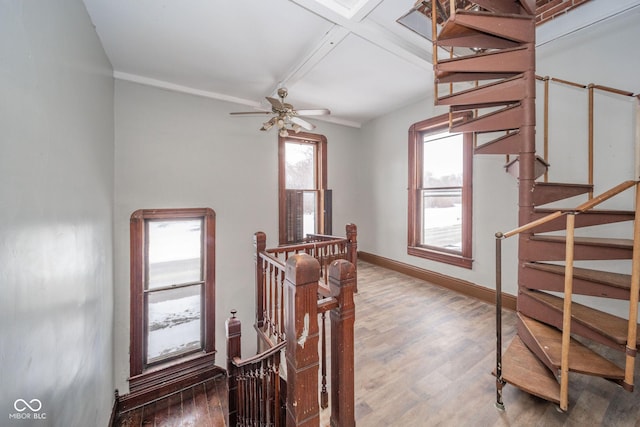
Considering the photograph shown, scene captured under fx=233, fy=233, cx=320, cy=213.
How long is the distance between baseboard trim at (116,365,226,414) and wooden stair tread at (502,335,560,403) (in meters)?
3.76

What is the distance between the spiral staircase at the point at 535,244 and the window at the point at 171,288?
3.64m

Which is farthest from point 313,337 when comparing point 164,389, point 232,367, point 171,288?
point 164,389

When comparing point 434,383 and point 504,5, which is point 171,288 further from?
point 504,5

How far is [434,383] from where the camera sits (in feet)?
5.79

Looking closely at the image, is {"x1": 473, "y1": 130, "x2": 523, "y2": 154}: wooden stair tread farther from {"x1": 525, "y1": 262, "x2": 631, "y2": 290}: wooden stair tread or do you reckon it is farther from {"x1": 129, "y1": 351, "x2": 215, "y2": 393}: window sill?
{"x1": 129, "y1": 351, "x2": 215, "y2": 393}: window sill

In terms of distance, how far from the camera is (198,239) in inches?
147

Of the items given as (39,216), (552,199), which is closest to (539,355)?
(552,199)

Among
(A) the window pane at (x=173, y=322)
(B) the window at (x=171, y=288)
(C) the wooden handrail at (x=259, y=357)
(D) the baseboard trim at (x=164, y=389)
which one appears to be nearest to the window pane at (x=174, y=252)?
(B) the window at (x=171, y=288)

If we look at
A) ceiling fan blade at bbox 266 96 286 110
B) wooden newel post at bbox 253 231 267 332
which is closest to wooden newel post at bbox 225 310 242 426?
wooden newel post at bbox 253 231 267 332

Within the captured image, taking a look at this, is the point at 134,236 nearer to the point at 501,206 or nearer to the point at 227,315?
the point at 227,315

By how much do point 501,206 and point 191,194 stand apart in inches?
171

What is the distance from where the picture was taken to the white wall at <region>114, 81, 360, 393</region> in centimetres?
315

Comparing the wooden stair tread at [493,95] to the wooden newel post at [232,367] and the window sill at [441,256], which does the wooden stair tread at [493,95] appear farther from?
the wooden newel post at [232,367]

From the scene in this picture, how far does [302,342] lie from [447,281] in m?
3.29
